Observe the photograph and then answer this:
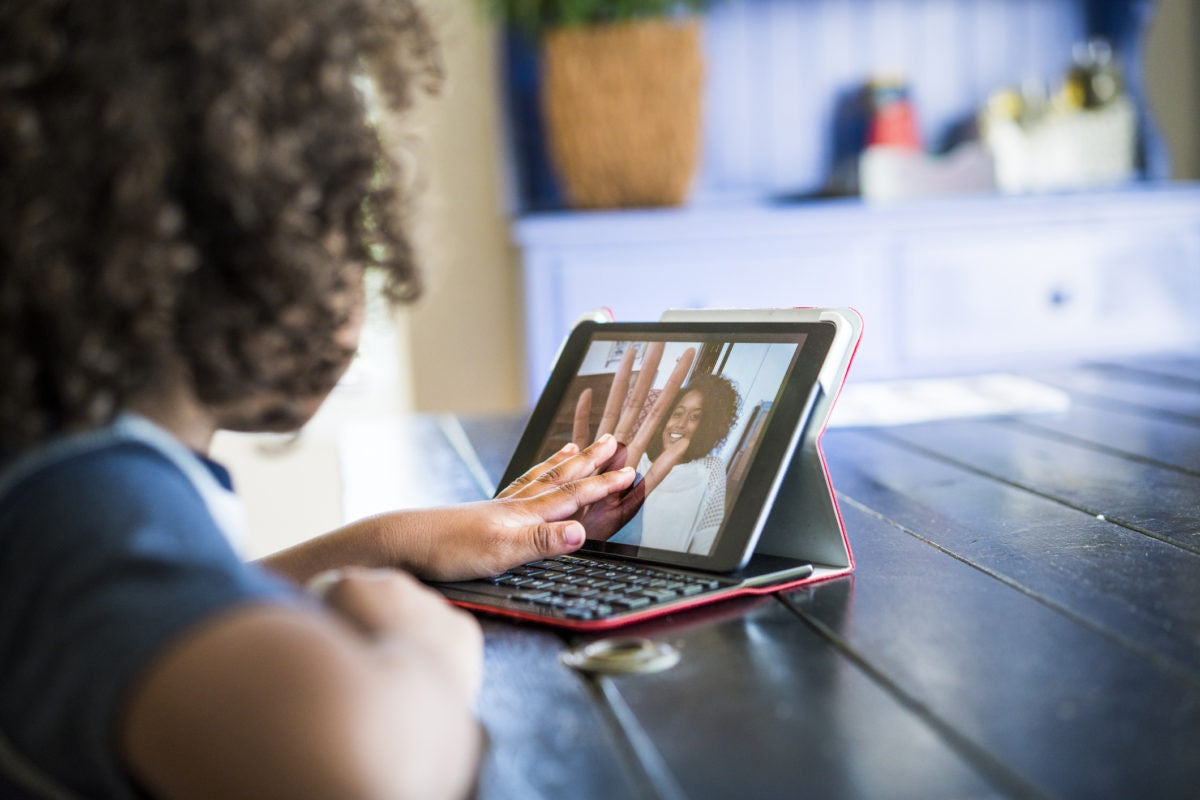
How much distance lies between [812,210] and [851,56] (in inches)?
22.7

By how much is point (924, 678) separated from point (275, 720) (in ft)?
1.01

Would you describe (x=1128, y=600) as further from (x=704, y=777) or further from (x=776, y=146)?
(x=776, y=146)

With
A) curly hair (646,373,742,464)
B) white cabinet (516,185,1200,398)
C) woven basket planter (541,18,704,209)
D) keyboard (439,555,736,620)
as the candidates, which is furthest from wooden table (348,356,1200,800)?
A: woven basket planter (541,18,704,209)

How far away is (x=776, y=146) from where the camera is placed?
283 centimetres

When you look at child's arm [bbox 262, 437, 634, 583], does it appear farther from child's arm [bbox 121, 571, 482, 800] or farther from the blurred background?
the blurred background

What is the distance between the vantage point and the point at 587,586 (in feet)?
2.47

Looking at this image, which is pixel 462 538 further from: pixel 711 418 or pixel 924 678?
pixel 924 678

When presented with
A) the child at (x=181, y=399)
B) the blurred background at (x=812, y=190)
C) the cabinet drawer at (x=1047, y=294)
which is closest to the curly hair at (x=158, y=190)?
the child at (x=181, y=399)

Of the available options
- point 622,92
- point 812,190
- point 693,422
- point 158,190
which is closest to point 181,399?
point 158,190

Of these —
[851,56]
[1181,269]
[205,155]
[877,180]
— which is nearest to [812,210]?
[877,180]

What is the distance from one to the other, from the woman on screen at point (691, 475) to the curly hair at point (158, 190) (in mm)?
295

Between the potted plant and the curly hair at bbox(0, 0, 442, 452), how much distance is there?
6.10 feet

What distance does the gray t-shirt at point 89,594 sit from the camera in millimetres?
454

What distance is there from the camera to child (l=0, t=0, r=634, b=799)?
453mm
